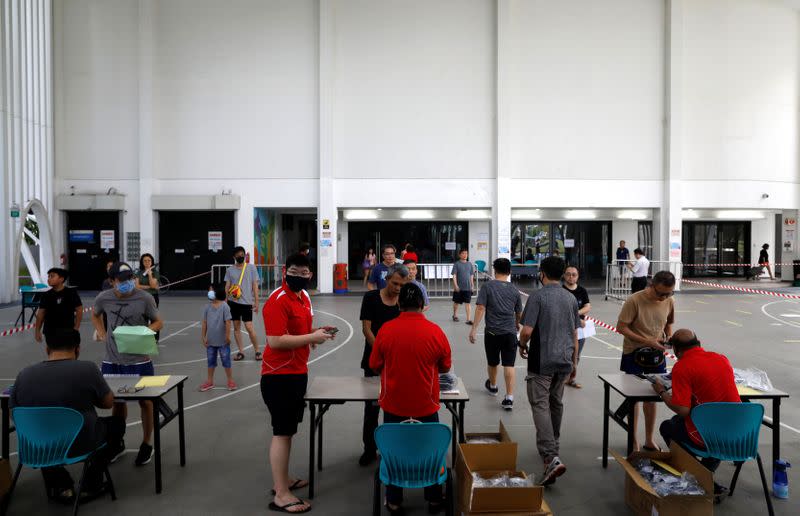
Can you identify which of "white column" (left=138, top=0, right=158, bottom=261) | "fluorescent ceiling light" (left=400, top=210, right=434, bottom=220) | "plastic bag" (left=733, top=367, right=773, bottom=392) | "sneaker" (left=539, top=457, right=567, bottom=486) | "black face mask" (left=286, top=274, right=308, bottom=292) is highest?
"white column" (left=138, top=0, right=158, bottom=261)

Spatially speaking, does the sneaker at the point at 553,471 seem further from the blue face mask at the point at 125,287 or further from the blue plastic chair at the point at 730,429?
the blue face mask at the point at 125,287

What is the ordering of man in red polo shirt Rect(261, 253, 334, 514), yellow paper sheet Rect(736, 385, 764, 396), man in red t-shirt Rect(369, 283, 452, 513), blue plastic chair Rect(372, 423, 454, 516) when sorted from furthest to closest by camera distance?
1. yellow paper sheet Rect(736, 385, 764, 396)
2. man in red polo shirt Rect(261, 253, 334, 514)
3. man in red t-shirt Rect(369, 283, 452, 513)
4. blue plastic chair Rect(372, 423, 454, 516)

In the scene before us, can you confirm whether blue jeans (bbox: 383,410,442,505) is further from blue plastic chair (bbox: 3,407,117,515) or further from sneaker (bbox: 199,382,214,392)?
sneaker (bbox: 199,382,214,392)

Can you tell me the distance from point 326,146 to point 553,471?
1748cm

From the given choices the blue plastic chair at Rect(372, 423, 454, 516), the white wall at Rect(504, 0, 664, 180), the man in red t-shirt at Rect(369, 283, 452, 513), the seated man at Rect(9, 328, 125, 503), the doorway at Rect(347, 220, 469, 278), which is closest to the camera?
the blue plastic chair at Rect(372, 423, 454, 516)

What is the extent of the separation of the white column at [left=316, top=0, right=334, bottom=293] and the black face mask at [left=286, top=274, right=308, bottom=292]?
16.3m

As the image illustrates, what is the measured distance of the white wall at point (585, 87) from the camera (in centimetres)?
2091

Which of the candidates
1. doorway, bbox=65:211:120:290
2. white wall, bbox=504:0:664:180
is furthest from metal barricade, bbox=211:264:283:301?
white wall, bbox=504:0:664:180

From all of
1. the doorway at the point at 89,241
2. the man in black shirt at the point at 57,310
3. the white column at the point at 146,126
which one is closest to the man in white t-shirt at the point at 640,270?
the man in black shirt at the point at 57,310

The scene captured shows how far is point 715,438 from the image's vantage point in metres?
4.25

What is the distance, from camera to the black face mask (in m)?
4.37

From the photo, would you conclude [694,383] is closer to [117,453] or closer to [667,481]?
[667,481]

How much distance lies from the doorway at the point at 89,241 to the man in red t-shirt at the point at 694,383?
70.8ft

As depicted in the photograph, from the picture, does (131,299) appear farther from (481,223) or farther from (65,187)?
(481,223)
